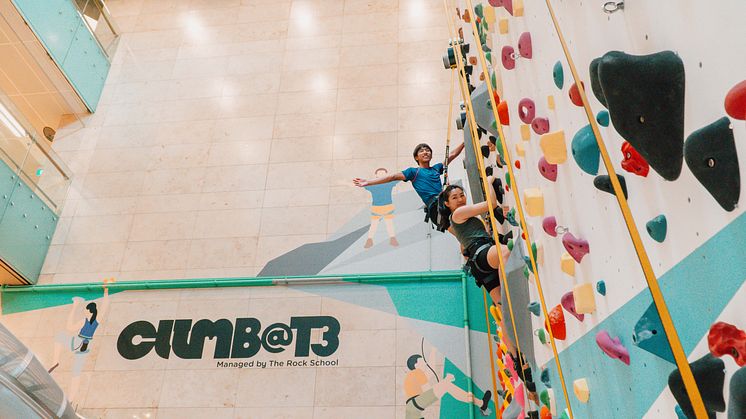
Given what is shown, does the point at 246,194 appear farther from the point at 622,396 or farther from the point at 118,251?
the point at 622,396

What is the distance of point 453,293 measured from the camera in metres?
4.83

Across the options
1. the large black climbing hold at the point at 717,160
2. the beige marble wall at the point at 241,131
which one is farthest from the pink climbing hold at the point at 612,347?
the beige marble wall at the point at 241,131

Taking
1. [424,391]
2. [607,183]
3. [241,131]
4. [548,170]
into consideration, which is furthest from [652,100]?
[241,131]

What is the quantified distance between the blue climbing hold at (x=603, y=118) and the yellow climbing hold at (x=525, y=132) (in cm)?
85

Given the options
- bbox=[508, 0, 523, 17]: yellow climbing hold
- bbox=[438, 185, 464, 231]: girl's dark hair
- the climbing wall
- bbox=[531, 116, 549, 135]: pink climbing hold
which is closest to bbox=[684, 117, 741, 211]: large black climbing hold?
the climbing wall

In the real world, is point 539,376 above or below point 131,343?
below

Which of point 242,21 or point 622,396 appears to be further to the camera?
point 242,21

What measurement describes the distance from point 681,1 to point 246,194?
536 cm

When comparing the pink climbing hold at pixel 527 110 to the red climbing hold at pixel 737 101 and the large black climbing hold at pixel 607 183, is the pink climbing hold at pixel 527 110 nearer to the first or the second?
the large black climbing hold at pixel 607 183

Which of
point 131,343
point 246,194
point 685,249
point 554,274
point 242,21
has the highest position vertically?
point 242,21

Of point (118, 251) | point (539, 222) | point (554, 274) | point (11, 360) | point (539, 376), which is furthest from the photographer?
point (118, 251)

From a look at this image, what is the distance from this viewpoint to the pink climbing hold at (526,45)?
2016 mm

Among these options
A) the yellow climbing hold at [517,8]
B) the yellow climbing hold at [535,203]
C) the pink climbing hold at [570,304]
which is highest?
the yellow climbing hold at [517,8]

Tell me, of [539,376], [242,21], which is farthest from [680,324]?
[242,21]
